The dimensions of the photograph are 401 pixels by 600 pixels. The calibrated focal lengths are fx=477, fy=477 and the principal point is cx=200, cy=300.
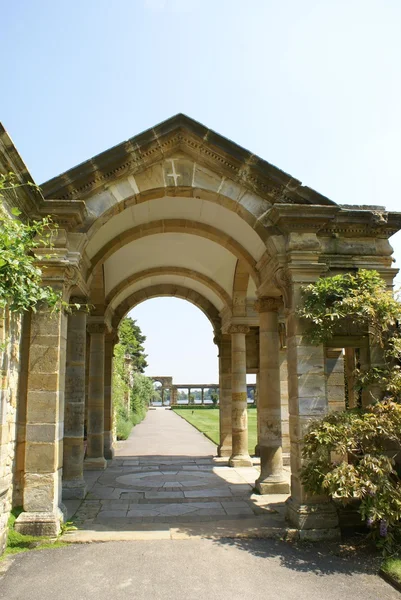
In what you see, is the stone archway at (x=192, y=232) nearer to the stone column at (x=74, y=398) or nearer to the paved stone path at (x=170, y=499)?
the stone column at (x=74, y=398)

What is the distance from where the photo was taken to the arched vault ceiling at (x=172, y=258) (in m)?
10.1

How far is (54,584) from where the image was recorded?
4418 mm

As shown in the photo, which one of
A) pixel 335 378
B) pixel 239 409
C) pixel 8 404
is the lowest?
pixel 239 409

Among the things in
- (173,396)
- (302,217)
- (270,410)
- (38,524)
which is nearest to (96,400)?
(270,410)

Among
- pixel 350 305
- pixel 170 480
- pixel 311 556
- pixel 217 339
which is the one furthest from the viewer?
pixel 217 339

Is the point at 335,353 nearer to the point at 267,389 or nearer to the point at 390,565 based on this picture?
the point at 267,389

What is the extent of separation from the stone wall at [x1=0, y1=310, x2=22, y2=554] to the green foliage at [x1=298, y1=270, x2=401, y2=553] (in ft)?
11.2

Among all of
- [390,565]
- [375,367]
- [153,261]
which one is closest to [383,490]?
[390,565]

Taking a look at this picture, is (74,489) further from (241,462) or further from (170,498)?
(241,462)

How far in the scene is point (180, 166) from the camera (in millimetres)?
6809

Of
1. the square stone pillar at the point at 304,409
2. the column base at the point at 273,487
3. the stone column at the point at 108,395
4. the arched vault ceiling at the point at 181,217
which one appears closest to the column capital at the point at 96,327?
the stone column at the point at 108,395

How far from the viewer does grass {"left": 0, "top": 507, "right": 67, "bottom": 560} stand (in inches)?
206

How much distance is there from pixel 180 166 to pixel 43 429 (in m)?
3.96

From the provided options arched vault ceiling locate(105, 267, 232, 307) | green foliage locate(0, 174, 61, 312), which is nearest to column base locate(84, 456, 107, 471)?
arched vault ceiling locate(105, 267, 232, 307)
